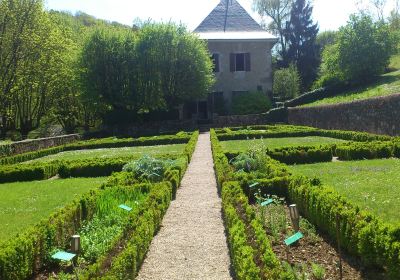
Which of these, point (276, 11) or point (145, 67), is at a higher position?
point (276, 11)

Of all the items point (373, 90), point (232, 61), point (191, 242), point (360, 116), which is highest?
point (232, 61)

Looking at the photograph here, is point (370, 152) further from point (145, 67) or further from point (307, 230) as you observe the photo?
point (145, 67)

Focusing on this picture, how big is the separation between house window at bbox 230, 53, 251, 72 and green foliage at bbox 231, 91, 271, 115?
11.4 feet

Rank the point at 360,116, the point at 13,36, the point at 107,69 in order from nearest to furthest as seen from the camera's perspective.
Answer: the point at 360,116, the point at 13,36, the point at 107,69

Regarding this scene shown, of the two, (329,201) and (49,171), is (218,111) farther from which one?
(329,201)

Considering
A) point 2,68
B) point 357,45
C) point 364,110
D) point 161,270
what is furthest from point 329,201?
point 357,45

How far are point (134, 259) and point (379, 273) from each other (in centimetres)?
283

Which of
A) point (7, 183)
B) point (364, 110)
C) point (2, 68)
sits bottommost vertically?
point (7, 183)

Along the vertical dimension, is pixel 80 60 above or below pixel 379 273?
above

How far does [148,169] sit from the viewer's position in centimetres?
1133

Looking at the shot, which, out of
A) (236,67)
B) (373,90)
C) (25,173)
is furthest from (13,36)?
(373,90)

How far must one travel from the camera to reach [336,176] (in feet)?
35.2

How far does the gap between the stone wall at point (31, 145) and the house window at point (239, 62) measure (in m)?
15.6

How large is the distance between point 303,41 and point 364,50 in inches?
732
